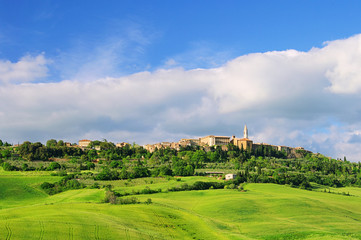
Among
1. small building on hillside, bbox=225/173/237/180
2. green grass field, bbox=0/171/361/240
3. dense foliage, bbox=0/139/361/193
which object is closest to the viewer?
green grass field, bbox=0/171/361/240

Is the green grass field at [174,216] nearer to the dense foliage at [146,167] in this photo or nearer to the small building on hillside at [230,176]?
the dense foliage at [146,167]

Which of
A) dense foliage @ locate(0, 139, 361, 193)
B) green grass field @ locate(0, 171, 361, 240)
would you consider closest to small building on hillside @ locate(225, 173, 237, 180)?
dense foliage @ locate(0, 139, 361, 193)

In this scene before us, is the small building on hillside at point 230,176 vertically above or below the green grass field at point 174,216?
above

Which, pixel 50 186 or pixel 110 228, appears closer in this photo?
pixel 110 228

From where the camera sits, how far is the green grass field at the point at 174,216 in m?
46.2

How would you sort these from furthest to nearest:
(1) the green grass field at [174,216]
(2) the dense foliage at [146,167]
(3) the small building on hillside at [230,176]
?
(3) the small building on hillside at [230,176]
(2) the dense foliage at [146,167]
(1) the green grass field at [174,216]

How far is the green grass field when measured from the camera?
46.2m

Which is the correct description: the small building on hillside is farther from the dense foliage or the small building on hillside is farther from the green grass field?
the green grass field

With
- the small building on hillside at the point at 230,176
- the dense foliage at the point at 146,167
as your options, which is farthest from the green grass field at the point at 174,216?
the small building on hillside at the point at 230,176

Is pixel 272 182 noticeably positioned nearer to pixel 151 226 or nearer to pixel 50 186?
pixel 50 186

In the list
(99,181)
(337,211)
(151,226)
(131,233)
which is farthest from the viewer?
(99,181)

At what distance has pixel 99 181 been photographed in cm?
11994

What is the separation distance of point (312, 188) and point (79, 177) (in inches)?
3295

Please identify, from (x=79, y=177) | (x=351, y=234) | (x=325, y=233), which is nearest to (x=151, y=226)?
(x=325, y=233)
